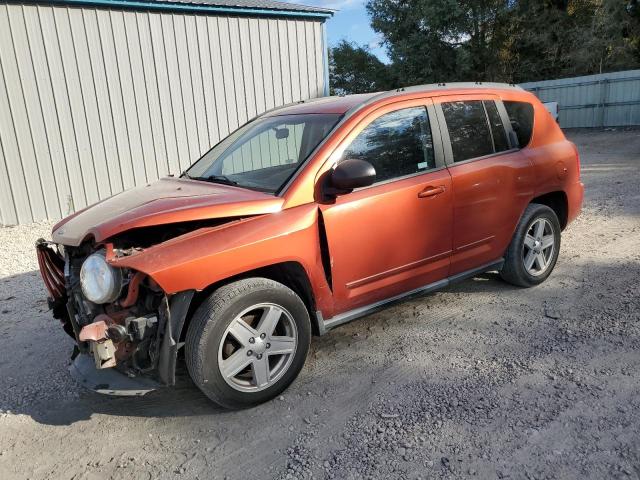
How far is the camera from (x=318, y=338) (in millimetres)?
4172

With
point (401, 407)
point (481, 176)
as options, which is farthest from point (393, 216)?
point (401, 407)

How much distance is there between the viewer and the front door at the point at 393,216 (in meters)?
3.51

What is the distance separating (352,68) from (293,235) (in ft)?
118

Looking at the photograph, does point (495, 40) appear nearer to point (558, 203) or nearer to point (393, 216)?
point (558, 203)

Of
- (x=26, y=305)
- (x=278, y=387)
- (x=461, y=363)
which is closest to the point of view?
(x=278, y=387)

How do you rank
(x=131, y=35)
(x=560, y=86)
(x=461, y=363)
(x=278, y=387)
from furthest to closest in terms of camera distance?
(x=560, y=86) < (x=131, y=35) < (x=461, y=363) < (x=278, y=387)

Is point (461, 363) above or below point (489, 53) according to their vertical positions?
below

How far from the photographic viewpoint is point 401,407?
10.3 feet

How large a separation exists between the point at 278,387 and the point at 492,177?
2.43m

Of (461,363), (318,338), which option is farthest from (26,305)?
(461,363)

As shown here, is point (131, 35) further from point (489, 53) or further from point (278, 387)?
point (489, 53)

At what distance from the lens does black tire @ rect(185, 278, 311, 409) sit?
2930 mm

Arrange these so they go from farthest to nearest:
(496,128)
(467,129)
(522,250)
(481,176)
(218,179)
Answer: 1. (522,250)
2. (496,128)
3. (467,129)
4. (481,176)
5. (218,179)

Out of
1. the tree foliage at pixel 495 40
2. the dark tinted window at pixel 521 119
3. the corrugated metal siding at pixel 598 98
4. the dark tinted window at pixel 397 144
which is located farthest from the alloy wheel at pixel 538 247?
the tree foliage at pixel 495 40
